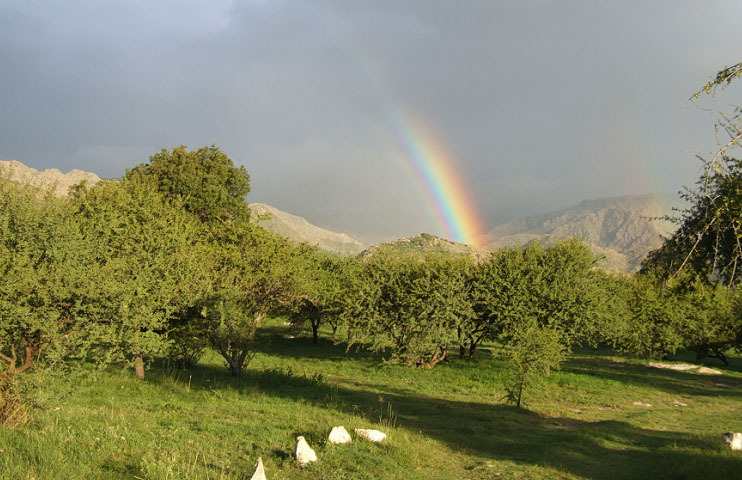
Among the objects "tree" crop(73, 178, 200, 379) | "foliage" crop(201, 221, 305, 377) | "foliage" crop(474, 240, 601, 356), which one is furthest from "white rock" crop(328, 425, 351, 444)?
"foliage" crop(474, 240, 601, 356)

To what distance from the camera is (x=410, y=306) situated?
33.3 meters

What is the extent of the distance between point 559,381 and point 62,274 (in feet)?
97.0

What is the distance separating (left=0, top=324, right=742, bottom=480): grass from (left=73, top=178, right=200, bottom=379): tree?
1.96 metres

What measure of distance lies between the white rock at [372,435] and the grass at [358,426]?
36 cm

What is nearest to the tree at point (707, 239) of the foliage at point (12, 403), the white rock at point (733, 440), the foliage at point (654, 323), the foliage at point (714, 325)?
the white rock at point (733, 440)

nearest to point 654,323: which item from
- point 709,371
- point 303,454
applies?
point 709,371

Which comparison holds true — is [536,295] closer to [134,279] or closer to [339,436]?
[339,436]

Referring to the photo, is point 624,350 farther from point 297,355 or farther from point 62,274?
point 62,274

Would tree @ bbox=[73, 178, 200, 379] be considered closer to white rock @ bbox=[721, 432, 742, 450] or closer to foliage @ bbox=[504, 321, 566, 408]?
foliage @ bbox=[504, 321, 566, 408]

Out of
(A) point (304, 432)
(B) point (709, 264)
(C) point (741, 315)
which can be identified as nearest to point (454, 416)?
(A) point (304, 432)

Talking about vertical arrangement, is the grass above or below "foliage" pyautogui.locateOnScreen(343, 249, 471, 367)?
below

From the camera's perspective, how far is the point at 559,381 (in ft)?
98.9

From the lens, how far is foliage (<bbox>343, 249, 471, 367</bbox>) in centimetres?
3234

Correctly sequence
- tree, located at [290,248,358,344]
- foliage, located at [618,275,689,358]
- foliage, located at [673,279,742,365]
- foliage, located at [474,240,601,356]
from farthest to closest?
foliage, located at [673,279,742,365]
foliage, located at [618,275,689,358]
tree, located at [290,248,358,344]
foliage, located at [474,240,601,356]
